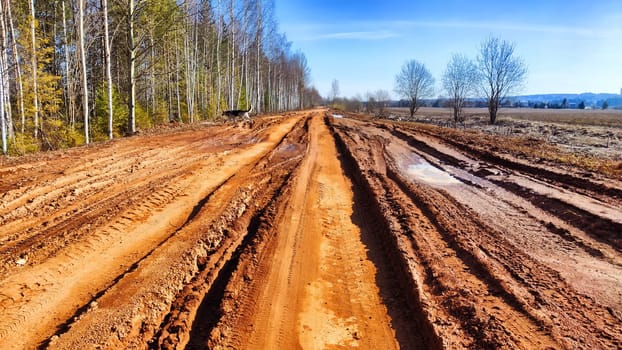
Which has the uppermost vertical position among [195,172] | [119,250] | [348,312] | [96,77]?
[96,77]

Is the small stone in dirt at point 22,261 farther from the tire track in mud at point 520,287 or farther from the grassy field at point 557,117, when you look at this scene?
the grassy field at point 557,117

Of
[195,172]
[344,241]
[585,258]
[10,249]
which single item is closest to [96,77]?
[195,172]

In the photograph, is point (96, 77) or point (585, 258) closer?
point (585, 258)

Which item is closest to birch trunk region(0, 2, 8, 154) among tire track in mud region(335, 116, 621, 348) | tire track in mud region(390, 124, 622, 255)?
tire track in mud region(335, 116, 621, 348)

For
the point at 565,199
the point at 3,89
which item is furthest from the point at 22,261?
the point at 3,89

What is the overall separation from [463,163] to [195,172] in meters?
7.63

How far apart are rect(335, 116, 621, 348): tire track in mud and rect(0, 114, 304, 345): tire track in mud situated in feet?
11.3

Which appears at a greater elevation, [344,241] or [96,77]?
[96,77]

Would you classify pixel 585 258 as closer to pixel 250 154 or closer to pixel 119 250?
pixel 119 250

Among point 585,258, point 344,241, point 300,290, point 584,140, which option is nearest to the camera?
point 300,290

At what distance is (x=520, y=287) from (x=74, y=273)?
475cm

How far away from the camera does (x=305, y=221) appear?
5.64 metres

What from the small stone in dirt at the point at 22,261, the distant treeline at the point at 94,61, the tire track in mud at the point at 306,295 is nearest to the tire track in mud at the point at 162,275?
the tire track in mud at the point at 306,295

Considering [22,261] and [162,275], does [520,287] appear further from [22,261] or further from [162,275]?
[22,261]
